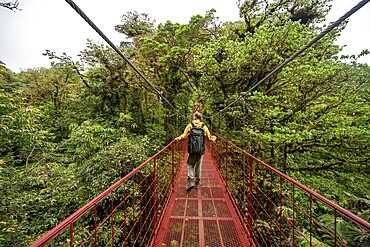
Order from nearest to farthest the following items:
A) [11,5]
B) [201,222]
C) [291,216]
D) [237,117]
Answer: [201,222] → [11,5] → [291,216] → [237,117]

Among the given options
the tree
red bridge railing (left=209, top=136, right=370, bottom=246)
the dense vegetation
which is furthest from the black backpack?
the tree

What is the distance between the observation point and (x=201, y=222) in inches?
77.1

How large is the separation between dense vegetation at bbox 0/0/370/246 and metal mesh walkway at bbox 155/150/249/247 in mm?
1232

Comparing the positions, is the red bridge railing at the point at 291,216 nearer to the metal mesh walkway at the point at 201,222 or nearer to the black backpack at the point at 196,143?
the metal mesh walkway at the point at 201,222

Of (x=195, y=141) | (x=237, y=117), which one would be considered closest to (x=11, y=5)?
(x=195, y=141)

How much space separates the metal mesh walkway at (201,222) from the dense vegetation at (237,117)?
123 centimetres

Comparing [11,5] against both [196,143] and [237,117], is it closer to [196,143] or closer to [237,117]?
[196,143]

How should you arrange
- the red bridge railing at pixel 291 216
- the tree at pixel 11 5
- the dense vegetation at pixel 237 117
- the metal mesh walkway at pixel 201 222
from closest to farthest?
the red bridge railing at pixel 291 216 < the metal mesh walkway at pixel 201 222 < the tree at pixel 11 5 < the dense vegetation at pixel 237 117

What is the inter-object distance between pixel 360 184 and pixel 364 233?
3.37 m

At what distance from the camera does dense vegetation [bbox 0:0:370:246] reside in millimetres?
3514

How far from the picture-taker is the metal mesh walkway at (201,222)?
167 cm

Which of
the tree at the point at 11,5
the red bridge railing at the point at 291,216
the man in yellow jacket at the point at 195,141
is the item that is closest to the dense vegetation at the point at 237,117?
the red bridge railing at the point at 291,216

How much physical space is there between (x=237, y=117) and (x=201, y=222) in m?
4.05

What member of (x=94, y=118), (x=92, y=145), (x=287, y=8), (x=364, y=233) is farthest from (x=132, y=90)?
(x=364, y=233)
